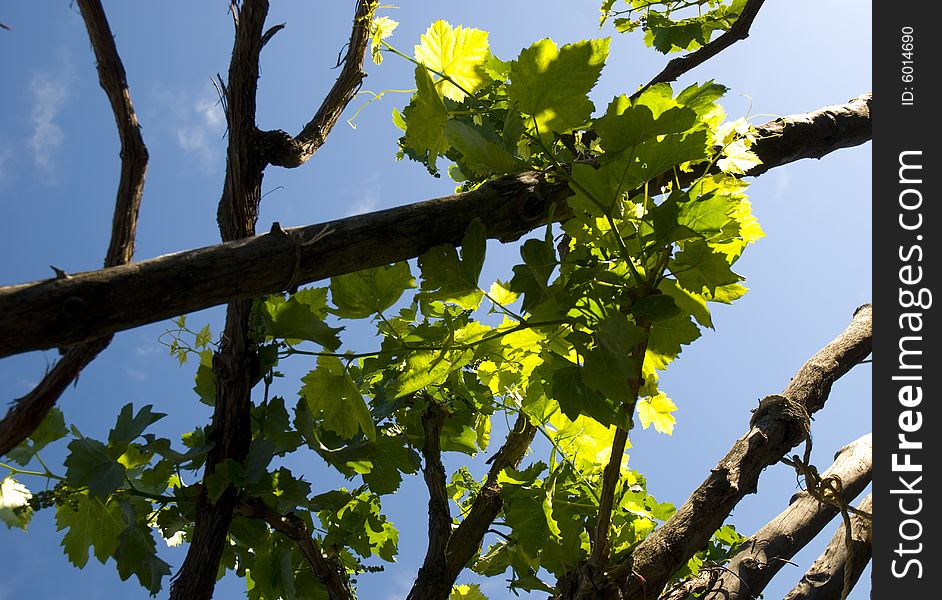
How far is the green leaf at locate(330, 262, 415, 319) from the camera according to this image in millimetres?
886

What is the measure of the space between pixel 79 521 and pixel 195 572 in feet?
0.79

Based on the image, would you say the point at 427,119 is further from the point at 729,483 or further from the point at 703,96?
the point at 729,483

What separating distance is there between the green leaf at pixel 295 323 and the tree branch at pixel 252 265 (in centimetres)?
13

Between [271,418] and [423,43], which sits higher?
[423,43]

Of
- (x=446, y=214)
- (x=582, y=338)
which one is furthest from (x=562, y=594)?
(x=446, y=214)

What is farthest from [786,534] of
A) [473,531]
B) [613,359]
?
[613,359]

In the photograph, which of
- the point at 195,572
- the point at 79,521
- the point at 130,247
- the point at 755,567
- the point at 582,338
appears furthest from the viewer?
the point at 755,567

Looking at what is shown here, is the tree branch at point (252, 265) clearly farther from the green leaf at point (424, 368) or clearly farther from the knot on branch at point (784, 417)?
the knot on branch at point (784, 417)

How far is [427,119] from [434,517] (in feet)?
2.49

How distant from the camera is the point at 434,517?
4.37 feet

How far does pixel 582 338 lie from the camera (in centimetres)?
77

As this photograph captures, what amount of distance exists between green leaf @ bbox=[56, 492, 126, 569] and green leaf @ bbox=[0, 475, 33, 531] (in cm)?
6

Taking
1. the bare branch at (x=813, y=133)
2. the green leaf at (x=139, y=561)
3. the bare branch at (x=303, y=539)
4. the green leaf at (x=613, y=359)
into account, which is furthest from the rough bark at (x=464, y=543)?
the bare branch at (x=813, y=133)

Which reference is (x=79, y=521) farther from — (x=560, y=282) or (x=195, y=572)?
(x=560, y=282)
